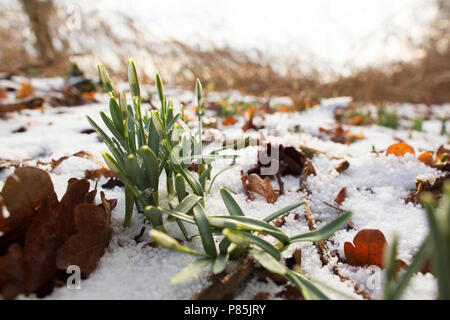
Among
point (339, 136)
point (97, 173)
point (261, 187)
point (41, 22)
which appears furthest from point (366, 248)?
point (41, 22)

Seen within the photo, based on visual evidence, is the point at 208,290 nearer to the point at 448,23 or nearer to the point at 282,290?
the point at 282,290

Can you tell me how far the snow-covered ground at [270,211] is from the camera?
740 mm

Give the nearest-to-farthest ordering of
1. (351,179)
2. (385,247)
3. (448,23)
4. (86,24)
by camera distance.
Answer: (385,247) → (351,179) → (86,24) → (448,23)

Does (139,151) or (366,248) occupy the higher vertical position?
(139,151)

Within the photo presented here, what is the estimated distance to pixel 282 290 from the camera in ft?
2.44

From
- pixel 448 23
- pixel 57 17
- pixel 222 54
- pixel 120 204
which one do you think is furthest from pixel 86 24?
pixel 448 23

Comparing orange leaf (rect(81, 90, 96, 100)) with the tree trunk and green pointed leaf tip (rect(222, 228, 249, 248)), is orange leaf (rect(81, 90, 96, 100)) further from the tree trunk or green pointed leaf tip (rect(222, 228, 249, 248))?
the tree trunk

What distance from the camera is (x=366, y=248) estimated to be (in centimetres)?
85

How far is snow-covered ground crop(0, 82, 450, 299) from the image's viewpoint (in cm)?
74

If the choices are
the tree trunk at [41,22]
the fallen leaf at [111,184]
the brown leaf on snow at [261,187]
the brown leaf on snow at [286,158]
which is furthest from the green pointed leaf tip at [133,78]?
the tree trunk at [41,22]

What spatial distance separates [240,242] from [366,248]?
1.29 feet

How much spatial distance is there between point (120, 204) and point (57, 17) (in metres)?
6.56

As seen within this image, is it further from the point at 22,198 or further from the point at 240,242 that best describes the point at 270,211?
the point at 22,198

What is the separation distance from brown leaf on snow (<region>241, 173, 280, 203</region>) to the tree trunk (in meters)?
6.08
